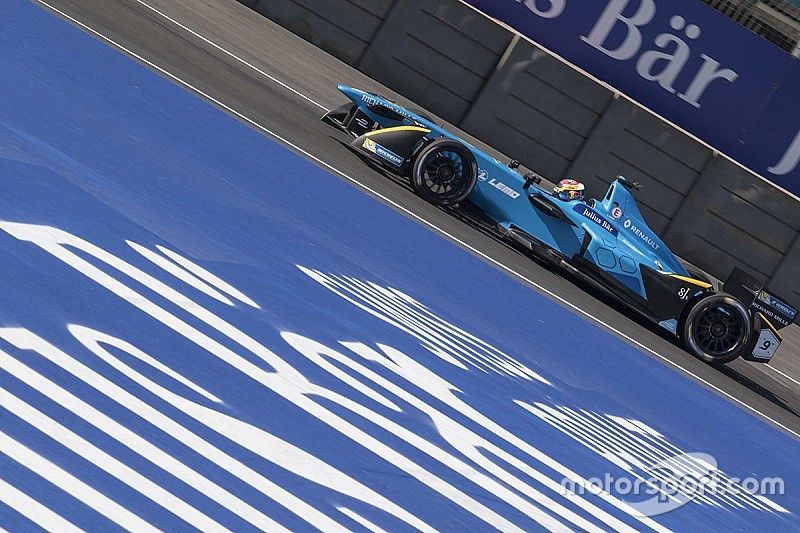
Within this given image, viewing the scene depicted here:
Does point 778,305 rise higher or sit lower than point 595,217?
higher

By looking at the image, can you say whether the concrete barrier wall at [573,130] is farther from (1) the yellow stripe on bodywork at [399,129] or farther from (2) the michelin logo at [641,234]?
(1) the yellow stripe on bodywork at [399,129]

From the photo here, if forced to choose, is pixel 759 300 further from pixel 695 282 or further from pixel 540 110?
pixel 540 110

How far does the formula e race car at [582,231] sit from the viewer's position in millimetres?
11578

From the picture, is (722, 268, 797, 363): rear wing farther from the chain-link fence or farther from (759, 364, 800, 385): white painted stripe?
the chain-link fence

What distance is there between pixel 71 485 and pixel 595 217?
8247mm

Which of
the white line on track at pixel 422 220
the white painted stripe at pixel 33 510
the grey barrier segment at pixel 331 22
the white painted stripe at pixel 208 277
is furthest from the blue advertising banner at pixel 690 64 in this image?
the white painted stripe at pixel 33 510

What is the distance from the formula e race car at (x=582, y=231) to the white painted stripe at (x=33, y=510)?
7.76m

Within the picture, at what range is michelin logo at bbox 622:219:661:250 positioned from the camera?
12000 mm

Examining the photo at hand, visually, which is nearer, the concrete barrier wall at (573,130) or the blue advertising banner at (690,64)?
the concrete barrier wall at (573,130)

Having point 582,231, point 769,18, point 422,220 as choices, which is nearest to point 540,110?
point 769,18

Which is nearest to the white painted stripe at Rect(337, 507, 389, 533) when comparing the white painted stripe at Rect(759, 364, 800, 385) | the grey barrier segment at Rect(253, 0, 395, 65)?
the white painted stripe at Rect(759, 364, 800, 385)

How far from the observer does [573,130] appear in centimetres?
1568

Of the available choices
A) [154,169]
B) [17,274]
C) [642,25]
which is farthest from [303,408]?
[642,25]

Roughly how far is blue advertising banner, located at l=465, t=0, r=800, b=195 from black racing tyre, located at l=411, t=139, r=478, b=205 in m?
5.58
